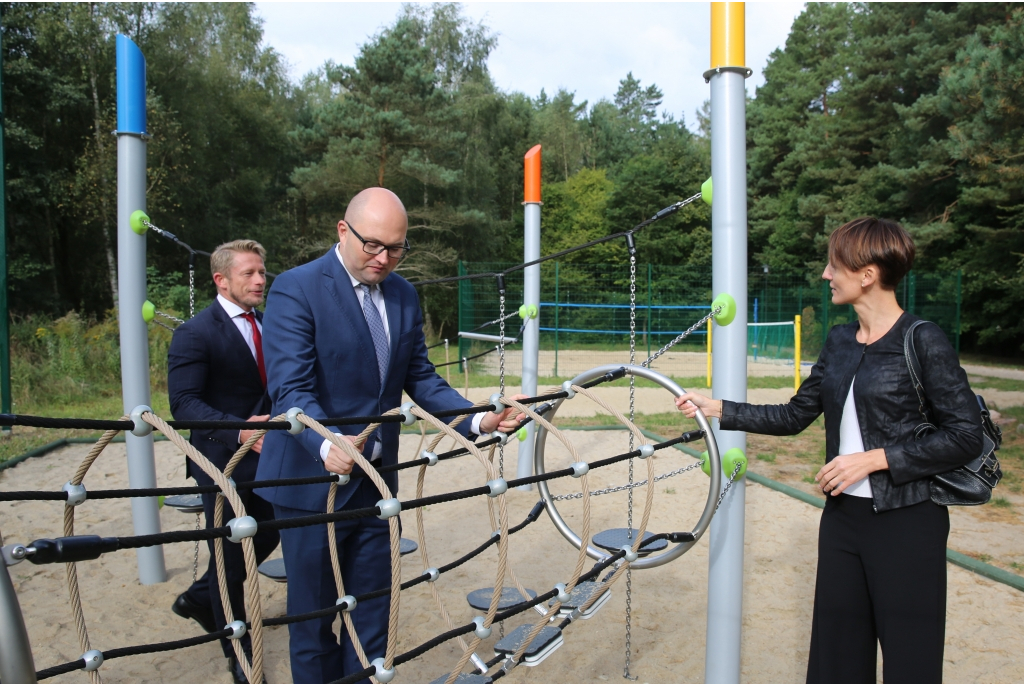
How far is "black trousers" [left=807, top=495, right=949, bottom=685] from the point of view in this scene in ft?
6.05

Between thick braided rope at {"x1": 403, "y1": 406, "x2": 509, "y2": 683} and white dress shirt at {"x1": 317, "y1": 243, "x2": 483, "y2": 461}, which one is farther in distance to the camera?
white dress shirt at {"x1": 317, "y1": 243, "x2": 483, "y2": 461}

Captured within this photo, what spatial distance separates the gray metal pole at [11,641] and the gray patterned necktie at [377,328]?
123 centimetres

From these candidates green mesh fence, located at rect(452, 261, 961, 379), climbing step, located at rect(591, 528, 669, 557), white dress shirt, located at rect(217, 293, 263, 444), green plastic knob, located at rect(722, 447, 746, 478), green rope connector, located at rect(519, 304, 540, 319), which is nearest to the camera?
green plastic knob, located at rect(722, 447, 746, 478)

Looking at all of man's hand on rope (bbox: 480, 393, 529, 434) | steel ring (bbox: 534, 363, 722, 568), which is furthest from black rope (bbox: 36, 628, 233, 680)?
steel ring (bbox: 534, 363, 722, 568)

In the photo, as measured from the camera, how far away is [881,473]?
186 cm

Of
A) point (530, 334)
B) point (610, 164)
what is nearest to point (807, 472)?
point (530, 334)

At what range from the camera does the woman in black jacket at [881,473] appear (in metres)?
1.82

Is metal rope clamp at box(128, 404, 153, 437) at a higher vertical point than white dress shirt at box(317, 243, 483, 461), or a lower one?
lower

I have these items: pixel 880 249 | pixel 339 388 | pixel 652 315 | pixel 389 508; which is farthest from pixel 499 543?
pixel 652 315

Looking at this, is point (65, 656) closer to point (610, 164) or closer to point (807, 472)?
point (807, 472)

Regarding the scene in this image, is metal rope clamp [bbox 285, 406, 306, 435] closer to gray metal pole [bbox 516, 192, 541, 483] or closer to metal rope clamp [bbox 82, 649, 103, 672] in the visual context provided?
metal rope clamp [bbox 82, 649, 103, 672]

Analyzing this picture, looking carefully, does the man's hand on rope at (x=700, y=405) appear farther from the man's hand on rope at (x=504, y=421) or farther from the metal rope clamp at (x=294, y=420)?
the metal rope clamp at (x=294, y=420)

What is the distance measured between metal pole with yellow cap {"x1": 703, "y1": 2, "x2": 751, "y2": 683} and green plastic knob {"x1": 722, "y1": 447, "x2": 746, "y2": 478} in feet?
0.07

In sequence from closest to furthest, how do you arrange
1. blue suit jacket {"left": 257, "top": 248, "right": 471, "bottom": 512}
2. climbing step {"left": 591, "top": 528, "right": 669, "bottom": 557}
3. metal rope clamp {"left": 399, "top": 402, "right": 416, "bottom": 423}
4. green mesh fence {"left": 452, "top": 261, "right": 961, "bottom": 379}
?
metal rope clamp {"left": 399, "top": 402, "right": 416, "bottom": 423}
blue suit jacket {"left": 257, "top": 248, "right": 471, "bottom": 512}
climbing step {"left": 591, "top": 528, "right": 669, "bottom": 557}
green mesh fence {"left": 452, "top": 261, "right": 961, "bottom": 379}
